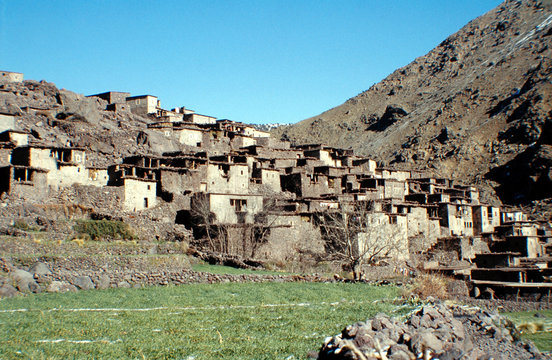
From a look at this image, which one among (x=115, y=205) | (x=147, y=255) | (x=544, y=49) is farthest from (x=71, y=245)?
(x=544, y=49)

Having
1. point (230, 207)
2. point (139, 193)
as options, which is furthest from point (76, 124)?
point (230, 207)

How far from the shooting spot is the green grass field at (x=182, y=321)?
10.5 metres

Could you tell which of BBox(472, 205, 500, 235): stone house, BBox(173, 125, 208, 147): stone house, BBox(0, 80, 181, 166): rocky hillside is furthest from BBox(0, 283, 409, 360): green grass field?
BBox(173, 125, 208, 147): stone house

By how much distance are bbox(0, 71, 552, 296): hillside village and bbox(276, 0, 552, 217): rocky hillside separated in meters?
16.0

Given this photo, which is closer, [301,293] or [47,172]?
[301,293]

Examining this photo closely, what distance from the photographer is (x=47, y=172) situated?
3200 cm

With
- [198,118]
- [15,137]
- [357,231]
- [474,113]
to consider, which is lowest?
[357,231]

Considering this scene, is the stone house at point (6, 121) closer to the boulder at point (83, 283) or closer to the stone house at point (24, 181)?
the stone house at point (24, 181)

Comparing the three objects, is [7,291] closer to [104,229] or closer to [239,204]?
[104,229]

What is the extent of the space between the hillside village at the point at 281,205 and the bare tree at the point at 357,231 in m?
0.10

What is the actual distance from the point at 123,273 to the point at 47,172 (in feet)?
48.2

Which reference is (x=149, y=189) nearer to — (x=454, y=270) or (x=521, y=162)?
(x=454, y=270)

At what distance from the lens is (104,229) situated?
91.5 ft

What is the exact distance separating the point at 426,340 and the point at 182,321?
6.67m
